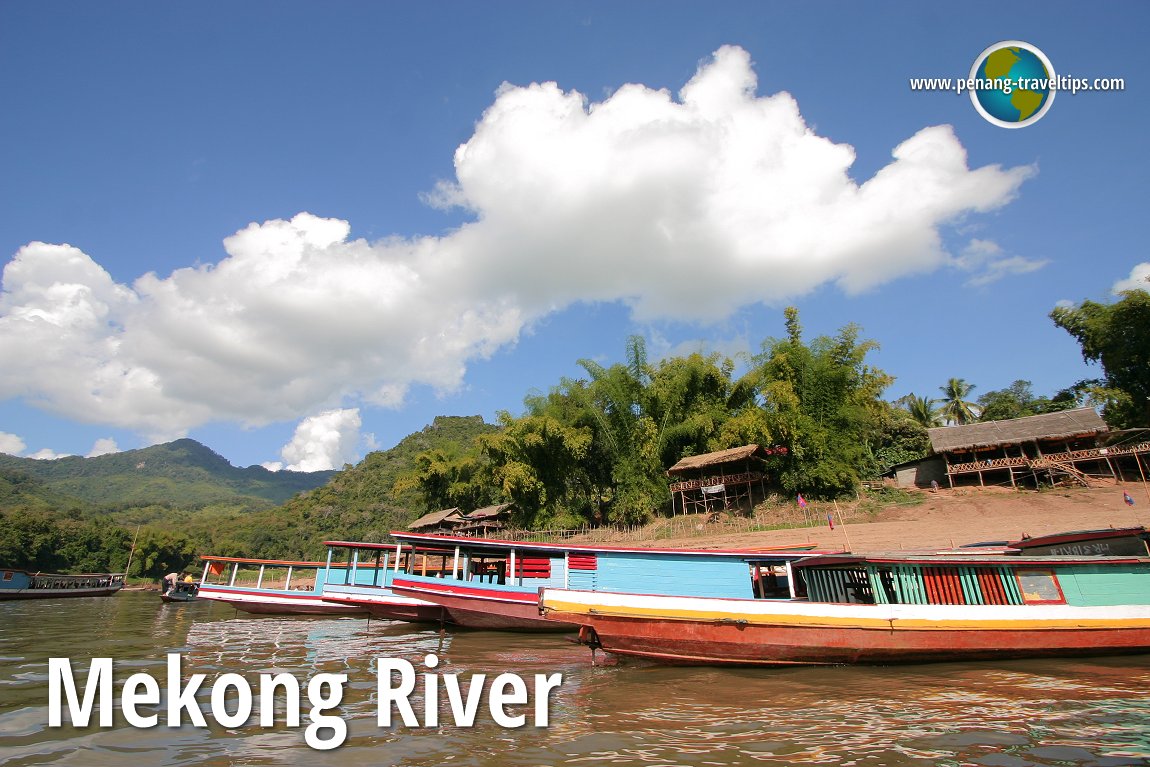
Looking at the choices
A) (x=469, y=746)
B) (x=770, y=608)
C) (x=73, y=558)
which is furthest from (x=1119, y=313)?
(x=73, y=558)

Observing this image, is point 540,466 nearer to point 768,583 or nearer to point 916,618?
point 768,583

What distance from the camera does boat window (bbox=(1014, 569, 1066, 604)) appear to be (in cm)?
991

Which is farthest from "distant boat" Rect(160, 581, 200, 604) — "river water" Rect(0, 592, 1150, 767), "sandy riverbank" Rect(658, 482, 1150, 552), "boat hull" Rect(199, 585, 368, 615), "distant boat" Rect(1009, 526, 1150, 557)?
"distant boat" Rect(1009, 526, 1150, 557)

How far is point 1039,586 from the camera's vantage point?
392 inches

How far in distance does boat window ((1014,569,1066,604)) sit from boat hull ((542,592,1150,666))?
279 millimetres

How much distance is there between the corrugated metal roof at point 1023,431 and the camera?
28.2m

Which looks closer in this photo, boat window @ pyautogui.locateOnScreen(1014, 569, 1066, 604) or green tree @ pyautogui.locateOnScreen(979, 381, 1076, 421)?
boat window @ pyautogui.locateOnScreen(1014, 569, 1066, 604)

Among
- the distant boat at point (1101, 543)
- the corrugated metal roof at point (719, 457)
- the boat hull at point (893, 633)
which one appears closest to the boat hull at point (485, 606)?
the boat hull at point (893, 633)

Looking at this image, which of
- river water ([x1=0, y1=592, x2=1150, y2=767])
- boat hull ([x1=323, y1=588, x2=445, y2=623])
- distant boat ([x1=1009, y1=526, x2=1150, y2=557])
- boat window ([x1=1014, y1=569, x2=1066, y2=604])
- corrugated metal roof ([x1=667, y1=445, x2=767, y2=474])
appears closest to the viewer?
river water ([x1=0, y1=592, x2=1150, y2=767])

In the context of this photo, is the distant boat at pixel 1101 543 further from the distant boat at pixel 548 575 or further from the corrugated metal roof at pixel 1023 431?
the corrugated metal roof at pixel 1023 431

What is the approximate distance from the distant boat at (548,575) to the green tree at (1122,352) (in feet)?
99.0

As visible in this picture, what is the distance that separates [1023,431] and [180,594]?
47876mm

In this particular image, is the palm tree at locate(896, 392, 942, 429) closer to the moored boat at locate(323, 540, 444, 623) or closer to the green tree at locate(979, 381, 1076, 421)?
Answer: the green tree at locate(979, 381, 1076, 421)

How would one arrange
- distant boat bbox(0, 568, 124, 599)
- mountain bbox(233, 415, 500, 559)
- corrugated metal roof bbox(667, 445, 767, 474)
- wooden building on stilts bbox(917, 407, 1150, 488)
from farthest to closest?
1. mountain bbox(233, 415, 500, 559)
2. distant boat bbox(0, 568, 124, 599)
3. corrugated metal roof bbox(667, 445, 767, 474)
4. wooden building on stilts bbox(917, 407, 1150, 488)
